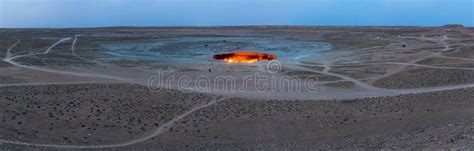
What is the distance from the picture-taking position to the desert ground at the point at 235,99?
670 inches

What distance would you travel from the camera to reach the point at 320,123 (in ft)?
63.3

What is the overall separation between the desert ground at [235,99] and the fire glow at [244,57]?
1042 millimetres

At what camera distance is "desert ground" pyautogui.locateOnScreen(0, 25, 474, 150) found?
17.0 metres

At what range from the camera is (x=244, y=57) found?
131 feet

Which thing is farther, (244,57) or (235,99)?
(244,57)

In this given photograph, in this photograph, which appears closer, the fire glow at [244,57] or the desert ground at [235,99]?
the desert ground at [235,99]

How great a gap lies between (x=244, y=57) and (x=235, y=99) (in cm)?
1682

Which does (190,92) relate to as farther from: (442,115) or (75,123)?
(442,115)

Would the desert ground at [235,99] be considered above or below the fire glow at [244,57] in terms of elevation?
below

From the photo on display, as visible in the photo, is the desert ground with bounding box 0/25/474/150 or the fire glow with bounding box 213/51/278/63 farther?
the fire glow with bounding box 213/51/278/63

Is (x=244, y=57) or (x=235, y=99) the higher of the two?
(x=244, y=57)

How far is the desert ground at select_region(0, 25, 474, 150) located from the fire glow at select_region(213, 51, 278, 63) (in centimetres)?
104

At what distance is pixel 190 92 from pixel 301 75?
8318 mm

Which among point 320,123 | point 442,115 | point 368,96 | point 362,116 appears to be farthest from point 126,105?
point 442,115
